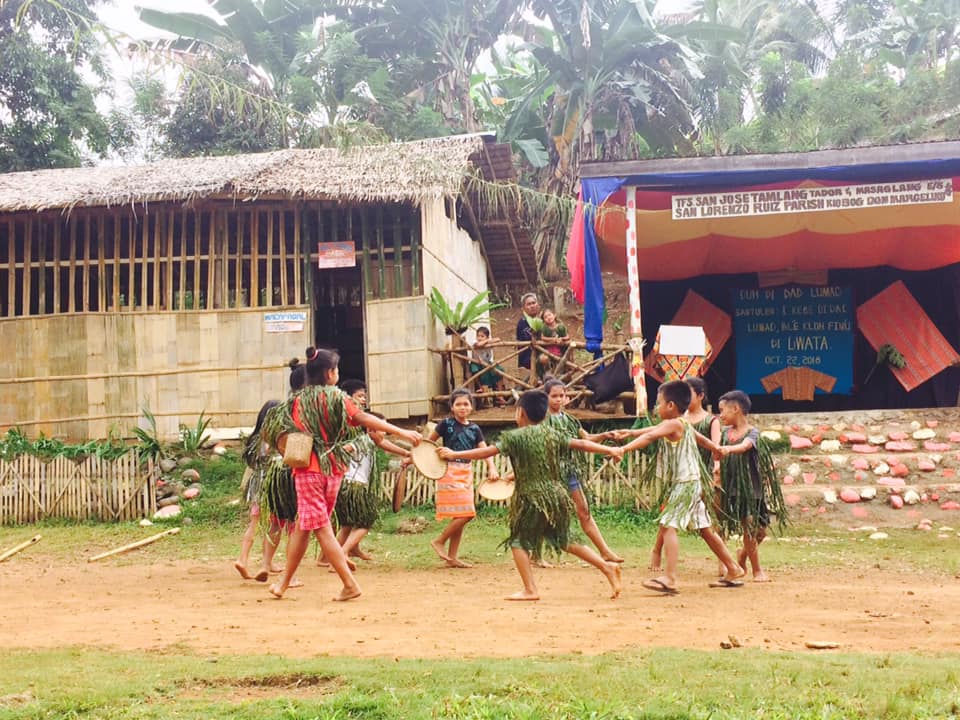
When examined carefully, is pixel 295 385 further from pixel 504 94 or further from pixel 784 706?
pixel 504 94

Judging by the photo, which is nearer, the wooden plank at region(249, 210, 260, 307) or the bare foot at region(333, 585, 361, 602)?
the bare foot at region(333, 585, 361, 602)

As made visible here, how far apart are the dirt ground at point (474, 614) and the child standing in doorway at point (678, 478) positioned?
0.87 ft

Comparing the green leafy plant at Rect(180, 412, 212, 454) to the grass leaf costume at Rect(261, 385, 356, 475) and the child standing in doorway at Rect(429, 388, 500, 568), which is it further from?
the grass leaf costume at Rect(261, 385, 356, 475)

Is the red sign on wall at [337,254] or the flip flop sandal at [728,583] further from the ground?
the red sign on wall at [337,254]

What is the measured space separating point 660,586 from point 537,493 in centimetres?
110

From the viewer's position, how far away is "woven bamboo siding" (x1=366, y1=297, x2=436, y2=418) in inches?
541

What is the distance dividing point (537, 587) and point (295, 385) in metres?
2.24

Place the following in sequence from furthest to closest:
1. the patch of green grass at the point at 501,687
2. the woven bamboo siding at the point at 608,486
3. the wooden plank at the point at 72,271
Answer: the wooden plank at the point at 72,271 < the woven bamboo siding at the point at 608,486 < the patch of green grass at the point at 501,687

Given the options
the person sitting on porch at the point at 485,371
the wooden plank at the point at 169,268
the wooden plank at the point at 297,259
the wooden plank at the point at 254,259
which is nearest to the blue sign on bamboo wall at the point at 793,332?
the person sitting on porch at the point at 485,371

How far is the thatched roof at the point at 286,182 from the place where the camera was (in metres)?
13.4

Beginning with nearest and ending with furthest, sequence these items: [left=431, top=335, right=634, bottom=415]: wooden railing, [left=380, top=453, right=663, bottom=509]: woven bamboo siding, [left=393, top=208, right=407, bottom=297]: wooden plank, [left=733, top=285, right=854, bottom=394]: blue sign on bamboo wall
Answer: [left=380, top=453, right=663, bottom=509]: woven bamboo siding
[left=431, top=335, right=634, bottom=415]: wooden railing
[left=393, top=208, right=407, bottom=297]: wooden plank
[left=733, top=285, right=854, bottom=394]: blue sign on bamboo wall

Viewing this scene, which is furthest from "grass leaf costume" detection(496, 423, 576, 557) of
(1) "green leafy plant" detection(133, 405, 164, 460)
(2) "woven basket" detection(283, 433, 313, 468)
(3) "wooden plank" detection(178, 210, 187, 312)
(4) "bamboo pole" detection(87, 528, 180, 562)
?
(3) "wooden plank" detection(178, 210, 187, 312)

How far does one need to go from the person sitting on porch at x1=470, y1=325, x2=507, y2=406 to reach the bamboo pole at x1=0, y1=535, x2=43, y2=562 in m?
5.40

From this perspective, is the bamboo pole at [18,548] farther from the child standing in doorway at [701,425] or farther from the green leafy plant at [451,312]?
the child standing in doorway at [701,425]
